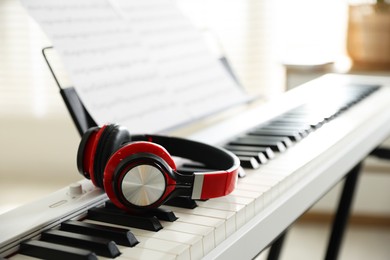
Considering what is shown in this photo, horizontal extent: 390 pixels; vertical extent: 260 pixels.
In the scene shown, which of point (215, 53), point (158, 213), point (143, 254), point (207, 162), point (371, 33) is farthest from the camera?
point (215, 53)

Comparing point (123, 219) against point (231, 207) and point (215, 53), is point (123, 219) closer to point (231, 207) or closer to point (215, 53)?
point (231, 207)

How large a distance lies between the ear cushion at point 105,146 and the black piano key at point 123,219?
0.05 metres

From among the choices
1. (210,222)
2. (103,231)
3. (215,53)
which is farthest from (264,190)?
(215,53)

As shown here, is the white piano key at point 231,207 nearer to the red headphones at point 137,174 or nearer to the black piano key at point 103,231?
the red headphones at point 137,174

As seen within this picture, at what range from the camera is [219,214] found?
0.70 metres

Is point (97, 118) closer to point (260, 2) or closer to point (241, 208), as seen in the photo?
point (241, 208)

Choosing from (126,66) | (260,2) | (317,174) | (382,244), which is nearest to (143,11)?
(126,66)

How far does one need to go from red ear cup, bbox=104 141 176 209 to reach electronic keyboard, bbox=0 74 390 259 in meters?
0.03

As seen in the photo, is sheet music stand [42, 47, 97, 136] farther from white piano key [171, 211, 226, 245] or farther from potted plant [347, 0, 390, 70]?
potted plant [347, 0, 390, 70]

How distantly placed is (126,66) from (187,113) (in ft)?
0.50

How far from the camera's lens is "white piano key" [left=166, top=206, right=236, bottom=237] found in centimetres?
69

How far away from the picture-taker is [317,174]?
3.07 ft

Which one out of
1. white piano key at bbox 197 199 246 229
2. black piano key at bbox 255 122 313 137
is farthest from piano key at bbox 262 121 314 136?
white piano key at bbox 197 199 246 229

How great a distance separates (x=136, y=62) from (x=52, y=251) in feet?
1.77
